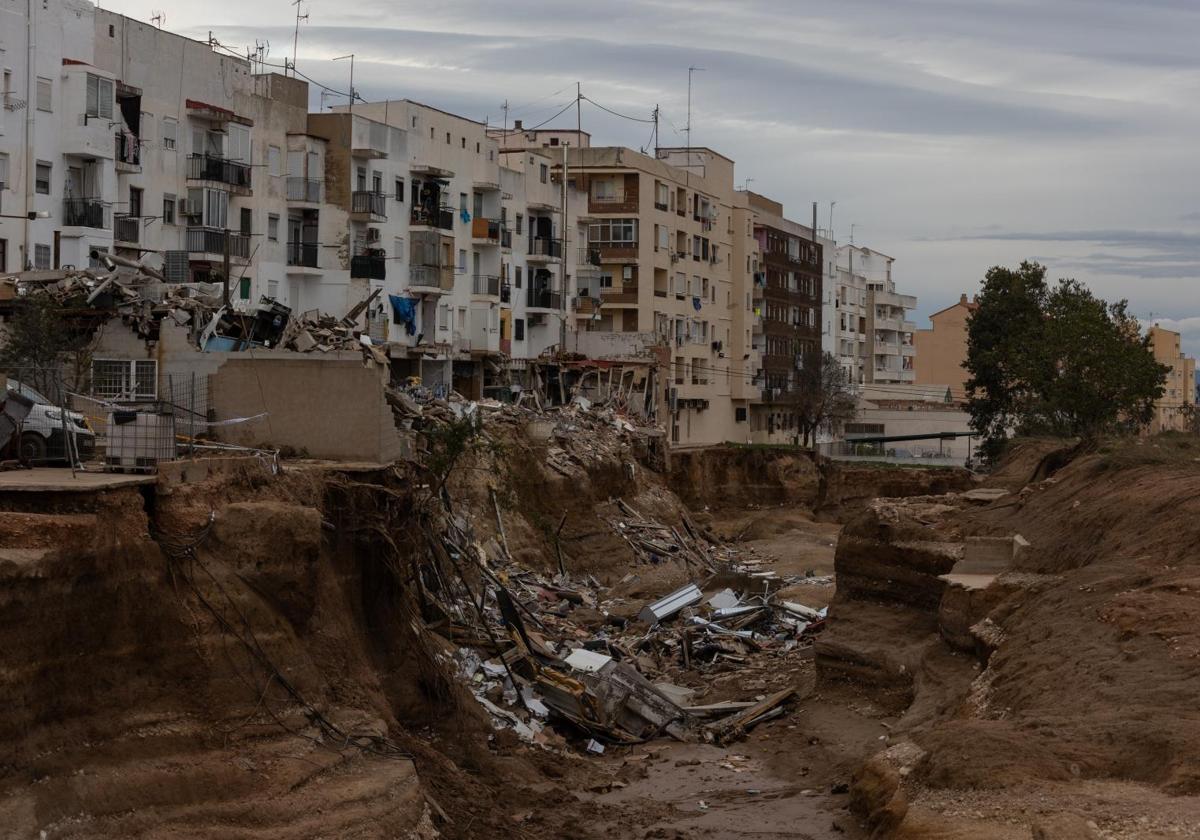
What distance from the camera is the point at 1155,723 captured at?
691 inches

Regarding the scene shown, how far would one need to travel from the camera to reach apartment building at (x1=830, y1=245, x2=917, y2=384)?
393 feet

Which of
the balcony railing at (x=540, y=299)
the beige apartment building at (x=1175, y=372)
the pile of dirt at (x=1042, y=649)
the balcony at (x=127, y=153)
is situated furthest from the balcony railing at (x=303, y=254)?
the beige apartment building at (x=1175, y=372)

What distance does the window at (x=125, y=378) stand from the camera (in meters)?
28.3

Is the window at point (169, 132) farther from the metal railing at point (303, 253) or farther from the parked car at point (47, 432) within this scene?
the parked car at point (47, 432)

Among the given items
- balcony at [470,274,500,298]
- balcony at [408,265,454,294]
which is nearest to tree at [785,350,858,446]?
balcony at [470,274,500,298]

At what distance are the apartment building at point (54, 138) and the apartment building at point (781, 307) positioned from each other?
5634cm

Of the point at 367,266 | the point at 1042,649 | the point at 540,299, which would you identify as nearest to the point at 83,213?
the point at 367,266

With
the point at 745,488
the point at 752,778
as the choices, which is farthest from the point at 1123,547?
the point at 745,488

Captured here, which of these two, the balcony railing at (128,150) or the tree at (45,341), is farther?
the balcony railing at (128,150)

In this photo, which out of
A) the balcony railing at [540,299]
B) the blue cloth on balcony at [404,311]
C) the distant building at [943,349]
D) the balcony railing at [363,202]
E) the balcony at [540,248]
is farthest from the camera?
the distant building at [943,349]

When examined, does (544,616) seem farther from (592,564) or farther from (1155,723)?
(1155,723)

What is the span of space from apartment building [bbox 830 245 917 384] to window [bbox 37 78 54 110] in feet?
263

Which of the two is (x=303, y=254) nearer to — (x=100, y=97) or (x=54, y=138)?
(x=100, y=97)

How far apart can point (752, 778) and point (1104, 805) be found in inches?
471
